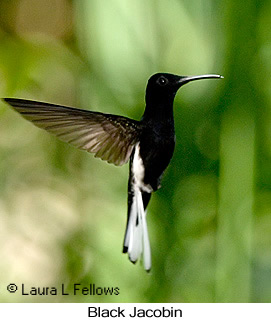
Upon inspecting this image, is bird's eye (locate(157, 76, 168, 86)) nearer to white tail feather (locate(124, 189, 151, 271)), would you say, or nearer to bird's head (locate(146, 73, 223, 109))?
bird's head (locate(146, 73, 223, 109))

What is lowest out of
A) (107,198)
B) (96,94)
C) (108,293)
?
(108,293)

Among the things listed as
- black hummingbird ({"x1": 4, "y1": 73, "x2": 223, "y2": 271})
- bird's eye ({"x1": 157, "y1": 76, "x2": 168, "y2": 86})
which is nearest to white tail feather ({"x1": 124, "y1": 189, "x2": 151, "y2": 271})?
black hummingbird ({"x1": 4, "y1": 73, "x2": 223, "y2": 271})

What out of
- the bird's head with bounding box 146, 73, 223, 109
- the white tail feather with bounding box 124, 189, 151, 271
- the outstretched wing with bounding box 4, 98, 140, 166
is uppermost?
the bird's head with bounding box 146, 73, 223, 109

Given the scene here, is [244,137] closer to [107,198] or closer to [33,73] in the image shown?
[107,198]

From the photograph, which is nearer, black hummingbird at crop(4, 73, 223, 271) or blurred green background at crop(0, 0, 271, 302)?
black hummingbird at crop(4, 73, 223, 271)

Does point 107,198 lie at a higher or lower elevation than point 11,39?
lower

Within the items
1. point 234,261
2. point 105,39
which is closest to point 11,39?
point 105,39

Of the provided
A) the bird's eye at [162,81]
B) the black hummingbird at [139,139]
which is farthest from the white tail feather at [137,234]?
the bird's eye at [162,81]
